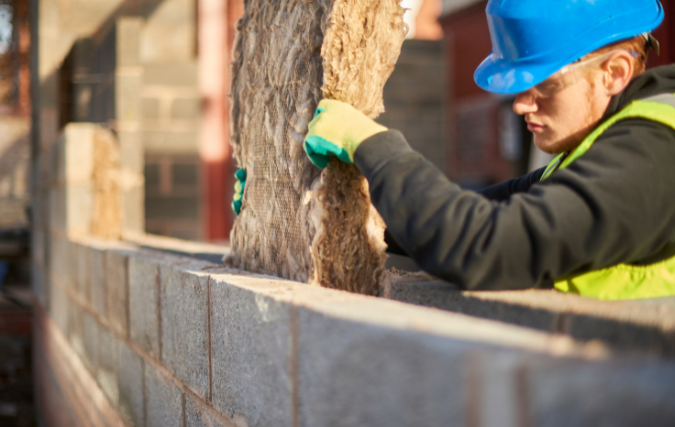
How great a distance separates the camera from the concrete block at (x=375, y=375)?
0.88 m

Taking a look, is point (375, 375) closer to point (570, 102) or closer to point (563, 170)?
point (563, 170)

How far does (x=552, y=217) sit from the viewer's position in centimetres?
125

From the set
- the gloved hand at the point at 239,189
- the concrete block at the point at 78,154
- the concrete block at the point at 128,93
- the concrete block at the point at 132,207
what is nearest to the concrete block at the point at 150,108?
the concrete block at the point at 128,93

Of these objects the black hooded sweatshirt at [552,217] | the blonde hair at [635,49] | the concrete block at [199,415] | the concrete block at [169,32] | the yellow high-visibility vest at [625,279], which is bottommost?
the concrete block at [199,415]

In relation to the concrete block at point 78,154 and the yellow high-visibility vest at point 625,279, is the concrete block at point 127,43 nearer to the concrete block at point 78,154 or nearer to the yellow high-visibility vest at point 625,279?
the concrete block at point 78,154

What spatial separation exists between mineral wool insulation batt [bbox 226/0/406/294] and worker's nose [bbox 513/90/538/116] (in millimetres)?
437

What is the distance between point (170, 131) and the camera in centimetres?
684

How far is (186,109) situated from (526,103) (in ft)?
18.9

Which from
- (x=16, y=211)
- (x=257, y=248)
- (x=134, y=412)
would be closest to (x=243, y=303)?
(x=257, y=248)

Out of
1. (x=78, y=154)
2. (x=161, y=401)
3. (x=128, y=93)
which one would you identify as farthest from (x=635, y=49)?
(x=128, y=93)

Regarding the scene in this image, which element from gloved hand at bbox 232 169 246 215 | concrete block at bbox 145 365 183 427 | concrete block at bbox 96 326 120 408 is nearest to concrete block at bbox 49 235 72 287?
concrete block at bbox 96 326 120 408

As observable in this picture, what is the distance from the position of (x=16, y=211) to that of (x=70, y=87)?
307 inches

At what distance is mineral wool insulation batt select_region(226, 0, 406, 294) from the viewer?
1.74 m

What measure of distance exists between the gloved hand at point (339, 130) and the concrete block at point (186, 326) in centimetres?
60
